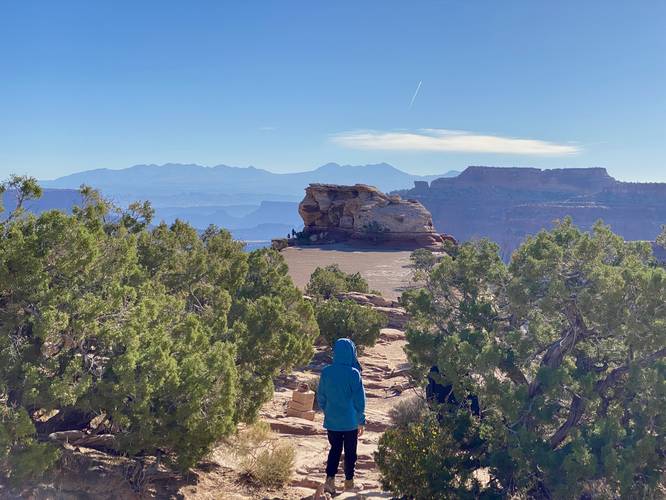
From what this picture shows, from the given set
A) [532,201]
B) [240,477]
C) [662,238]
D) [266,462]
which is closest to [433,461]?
[266,462]

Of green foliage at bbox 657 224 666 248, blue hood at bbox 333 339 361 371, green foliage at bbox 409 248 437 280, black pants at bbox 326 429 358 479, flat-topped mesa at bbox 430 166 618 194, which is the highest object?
flat-topped mesa at bbox 430 166 618 194

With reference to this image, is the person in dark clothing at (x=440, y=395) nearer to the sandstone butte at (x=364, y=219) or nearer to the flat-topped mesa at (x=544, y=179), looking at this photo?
the sandstone butte at (x=364, y=219)

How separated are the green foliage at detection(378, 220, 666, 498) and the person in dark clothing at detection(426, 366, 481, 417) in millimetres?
162

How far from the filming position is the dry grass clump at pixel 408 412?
8664mm

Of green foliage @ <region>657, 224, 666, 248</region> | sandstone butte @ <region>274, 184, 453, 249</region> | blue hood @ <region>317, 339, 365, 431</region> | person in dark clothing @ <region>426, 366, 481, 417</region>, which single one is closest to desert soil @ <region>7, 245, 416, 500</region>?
blue hood @ <region>317, 339, 365, 431</region>

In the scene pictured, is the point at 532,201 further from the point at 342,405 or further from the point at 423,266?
the point at 342,405

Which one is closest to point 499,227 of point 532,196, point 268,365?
point 532,196

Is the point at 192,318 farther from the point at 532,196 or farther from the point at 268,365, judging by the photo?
the point at 532,196

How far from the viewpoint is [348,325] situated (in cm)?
1582

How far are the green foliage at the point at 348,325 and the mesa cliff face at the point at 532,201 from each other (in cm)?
10822

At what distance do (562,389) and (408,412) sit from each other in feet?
11.7

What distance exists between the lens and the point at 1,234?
572 centimetres

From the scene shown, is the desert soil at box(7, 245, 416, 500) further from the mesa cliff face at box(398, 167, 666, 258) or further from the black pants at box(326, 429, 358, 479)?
the mesa cliff face at box(398, 167, 666, 258)

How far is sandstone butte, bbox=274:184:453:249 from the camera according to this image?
4828 cm
